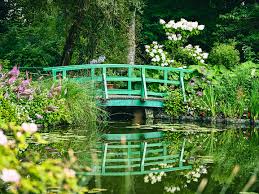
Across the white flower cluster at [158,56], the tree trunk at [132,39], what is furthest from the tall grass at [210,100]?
the tree trunk at [132,39]

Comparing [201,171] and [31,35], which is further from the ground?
[31,35]

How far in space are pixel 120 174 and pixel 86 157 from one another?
3.52 ft

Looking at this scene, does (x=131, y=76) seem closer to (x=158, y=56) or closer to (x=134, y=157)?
A: (x=158, y=56)

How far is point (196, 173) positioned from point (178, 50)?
10.5 m

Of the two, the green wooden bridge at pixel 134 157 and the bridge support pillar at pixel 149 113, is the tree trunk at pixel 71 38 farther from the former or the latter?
the green wooden bridge at pixel 134 157

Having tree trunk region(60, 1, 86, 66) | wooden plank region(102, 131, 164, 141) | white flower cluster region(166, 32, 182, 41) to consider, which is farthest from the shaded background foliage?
wooden plank region(102, 131, 164, 141)

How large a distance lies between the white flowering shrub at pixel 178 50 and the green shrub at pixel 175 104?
5.89ft

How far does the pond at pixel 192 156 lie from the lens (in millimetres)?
5828

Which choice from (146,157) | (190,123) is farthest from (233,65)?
(146,157)

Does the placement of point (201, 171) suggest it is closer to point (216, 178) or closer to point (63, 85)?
point (216, 178)

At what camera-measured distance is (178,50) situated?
55.3 feet

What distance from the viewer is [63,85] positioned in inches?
470

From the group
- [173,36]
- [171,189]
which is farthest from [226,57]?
[171,189]

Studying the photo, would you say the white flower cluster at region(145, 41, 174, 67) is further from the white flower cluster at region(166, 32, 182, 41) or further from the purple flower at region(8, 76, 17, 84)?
the purple flower at region(8, 76, 17, 84)
